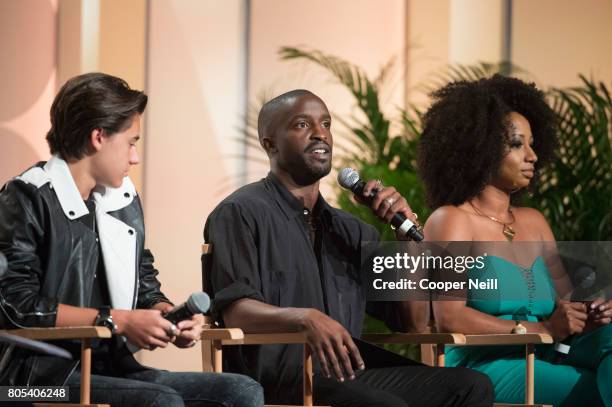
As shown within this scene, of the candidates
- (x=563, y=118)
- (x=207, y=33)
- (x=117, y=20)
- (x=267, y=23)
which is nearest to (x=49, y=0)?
(x=117, y=20)

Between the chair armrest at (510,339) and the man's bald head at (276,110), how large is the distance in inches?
33.5

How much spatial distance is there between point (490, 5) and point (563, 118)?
1.94 metres

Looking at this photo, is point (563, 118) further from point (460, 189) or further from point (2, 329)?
point (2, 329)

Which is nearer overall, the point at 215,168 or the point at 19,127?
the point at 19,127

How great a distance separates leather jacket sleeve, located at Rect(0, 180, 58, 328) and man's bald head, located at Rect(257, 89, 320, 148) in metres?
0.94

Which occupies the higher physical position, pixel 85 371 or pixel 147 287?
pixel 147 287

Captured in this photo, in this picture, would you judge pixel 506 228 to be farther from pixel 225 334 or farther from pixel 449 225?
pixel 225 334

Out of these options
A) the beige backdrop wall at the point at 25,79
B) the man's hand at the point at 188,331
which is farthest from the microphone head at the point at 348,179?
the beige backdrop wall at the point at 25,79

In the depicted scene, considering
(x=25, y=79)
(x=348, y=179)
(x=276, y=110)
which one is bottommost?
(x=348, y=179)

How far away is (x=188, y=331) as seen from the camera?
2.72 meters

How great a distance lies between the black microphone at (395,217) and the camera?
3.17 metres

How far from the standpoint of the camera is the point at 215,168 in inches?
242

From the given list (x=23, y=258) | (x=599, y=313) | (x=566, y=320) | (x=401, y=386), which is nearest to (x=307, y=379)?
(x=401, y=386)

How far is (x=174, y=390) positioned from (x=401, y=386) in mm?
811
